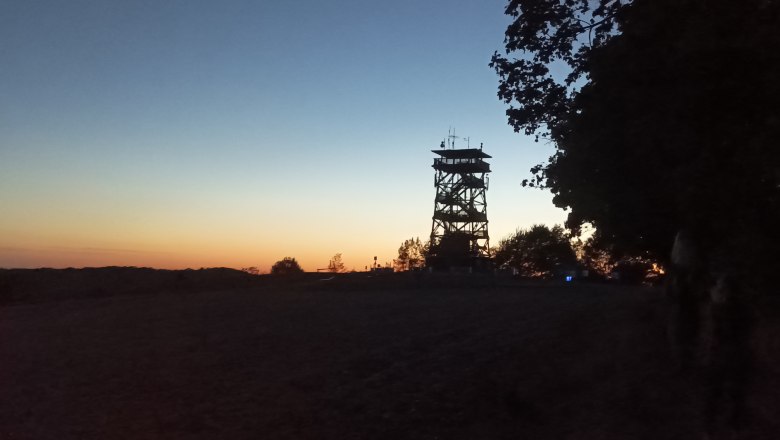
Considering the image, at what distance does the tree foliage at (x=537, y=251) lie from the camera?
277 feet

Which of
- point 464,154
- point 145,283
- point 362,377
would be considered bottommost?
point 362,377

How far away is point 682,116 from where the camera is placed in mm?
10734

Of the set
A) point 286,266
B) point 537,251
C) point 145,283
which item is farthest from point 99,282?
point 537,251

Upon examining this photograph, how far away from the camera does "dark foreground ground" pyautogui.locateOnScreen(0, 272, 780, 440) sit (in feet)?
38.2

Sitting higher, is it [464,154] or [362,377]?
[464,154]

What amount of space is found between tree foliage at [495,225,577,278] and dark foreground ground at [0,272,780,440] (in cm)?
6109

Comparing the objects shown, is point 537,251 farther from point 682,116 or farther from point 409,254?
point 682,116

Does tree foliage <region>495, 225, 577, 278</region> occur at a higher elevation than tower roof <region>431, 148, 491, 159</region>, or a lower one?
lower

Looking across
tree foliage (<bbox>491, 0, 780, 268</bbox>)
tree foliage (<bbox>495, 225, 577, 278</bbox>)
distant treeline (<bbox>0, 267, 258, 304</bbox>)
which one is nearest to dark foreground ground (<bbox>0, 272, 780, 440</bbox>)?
tree foliage (<bbox>491, 0, 780, 268</bbox>)

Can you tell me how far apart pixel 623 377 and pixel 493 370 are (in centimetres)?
305

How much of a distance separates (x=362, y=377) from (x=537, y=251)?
2898 inches

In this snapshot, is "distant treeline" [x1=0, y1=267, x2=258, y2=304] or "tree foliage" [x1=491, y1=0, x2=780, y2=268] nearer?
"tree foliage" [x1=491, y1=0, x2=780, y2=268]

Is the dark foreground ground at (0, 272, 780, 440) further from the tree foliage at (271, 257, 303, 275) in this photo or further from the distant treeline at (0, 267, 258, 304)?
the tree foliage at (271, 257, 303, 275)

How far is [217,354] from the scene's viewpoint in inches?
701
